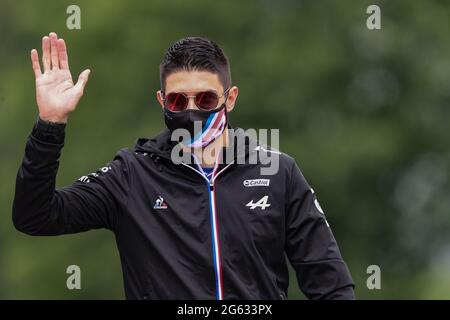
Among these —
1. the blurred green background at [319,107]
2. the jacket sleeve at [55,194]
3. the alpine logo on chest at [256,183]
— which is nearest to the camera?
the jacket sleeve at [55,194]

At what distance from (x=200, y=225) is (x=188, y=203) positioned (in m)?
0.15

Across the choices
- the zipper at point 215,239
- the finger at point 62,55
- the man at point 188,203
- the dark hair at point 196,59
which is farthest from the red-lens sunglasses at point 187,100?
the finger at point 62,55

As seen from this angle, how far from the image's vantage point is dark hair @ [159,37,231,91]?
6.51 metres

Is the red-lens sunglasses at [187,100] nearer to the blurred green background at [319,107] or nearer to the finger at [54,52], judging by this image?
the finger at [54,52]

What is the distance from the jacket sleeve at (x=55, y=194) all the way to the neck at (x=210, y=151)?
0.37m

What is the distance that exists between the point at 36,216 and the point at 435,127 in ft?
46.5

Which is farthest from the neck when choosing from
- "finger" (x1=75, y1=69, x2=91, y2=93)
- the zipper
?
"finger" (x1=75, y1=69, x2=91, y2=93)

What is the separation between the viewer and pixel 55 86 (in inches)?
246

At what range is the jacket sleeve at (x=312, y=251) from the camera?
6301mm

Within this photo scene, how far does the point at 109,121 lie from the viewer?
19.9 metres

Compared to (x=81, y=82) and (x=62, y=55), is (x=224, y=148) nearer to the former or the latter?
(x=81, y=82)
